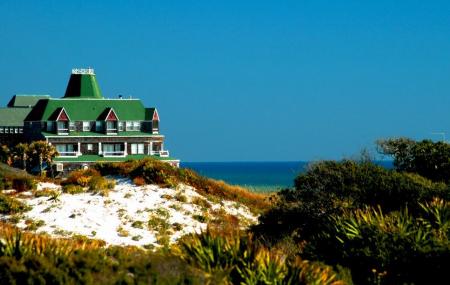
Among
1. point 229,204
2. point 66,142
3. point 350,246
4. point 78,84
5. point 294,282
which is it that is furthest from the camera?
point 78,84

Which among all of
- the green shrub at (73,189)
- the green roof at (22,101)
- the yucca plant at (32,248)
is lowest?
the yucca plant at (32,248)

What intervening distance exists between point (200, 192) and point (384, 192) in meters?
15.7

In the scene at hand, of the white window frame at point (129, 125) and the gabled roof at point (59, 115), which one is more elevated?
the gabled roof at point (59, 115)

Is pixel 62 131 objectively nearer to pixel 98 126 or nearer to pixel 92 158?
pixel 98 126

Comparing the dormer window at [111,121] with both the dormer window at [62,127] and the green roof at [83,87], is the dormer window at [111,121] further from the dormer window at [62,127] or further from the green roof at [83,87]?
the green roof at [83,87]

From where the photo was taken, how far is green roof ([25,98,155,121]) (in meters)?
103

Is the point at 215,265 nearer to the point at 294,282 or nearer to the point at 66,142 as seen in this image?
the point at 294,282

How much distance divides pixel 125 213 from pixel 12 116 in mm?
83236

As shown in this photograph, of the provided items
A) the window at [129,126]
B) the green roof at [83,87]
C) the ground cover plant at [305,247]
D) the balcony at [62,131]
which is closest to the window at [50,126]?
the balcony at [62,131]

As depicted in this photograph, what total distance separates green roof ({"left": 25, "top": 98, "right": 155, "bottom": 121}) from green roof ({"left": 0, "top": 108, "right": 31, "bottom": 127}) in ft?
28.1

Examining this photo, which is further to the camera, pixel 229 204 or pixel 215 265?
pixel 229 204

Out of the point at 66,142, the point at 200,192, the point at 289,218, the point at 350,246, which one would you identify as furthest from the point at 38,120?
the point at 350,246

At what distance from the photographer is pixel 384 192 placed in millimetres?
30453

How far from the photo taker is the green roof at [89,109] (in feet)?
337
